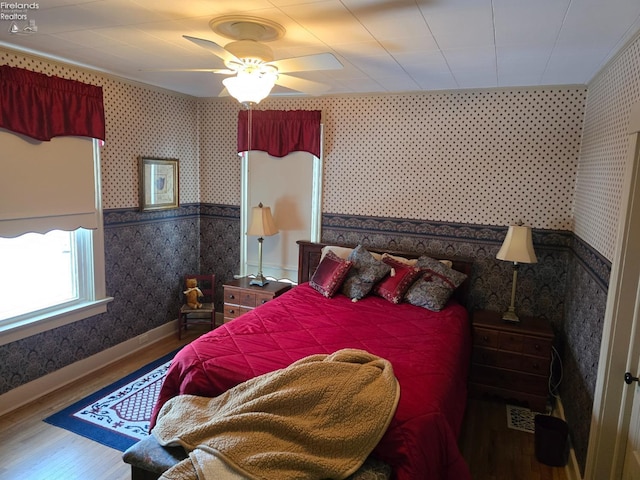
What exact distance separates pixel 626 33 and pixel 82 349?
4280 millimetres

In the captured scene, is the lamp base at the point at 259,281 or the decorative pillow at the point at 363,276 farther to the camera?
the lamp base at the point at 259,281

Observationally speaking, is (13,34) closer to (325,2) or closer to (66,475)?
(325,2)

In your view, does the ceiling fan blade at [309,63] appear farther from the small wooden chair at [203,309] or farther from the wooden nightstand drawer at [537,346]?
the small wooden chair at [203,309]

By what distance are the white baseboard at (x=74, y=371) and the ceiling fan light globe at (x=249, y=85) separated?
2.72 meters

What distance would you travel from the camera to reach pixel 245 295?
4.21 meters

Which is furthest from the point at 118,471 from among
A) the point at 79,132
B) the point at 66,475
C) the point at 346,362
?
the point at 79,132

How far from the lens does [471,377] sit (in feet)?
11.5

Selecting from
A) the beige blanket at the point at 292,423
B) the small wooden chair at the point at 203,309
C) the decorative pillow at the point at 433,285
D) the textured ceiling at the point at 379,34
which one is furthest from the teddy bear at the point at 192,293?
the beige blanket at the point at 292,423

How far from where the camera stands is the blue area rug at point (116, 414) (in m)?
2.88

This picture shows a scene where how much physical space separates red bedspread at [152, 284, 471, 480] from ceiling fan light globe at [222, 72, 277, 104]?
4.64ft

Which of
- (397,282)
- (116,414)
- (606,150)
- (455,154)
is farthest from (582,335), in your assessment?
(116,414)

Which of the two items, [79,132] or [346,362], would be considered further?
[79,132]

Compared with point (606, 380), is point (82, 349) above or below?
below

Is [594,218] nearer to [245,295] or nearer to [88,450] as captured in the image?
[245,295]
